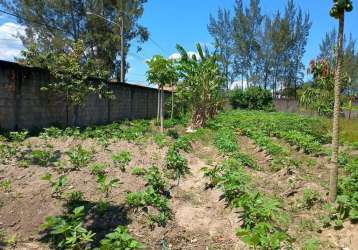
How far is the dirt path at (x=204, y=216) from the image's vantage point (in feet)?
18.6

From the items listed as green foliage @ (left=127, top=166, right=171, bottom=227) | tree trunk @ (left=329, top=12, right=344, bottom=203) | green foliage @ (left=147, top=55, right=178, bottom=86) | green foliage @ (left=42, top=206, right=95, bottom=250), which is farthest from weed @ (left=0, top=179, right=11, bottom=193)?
green foliage @ (left=147, top=55, right=178, bottom=86)

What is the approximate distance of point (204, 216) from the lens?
255 inches

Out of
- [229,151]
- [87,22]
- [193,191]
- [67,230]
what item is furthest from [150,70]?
[87,22]

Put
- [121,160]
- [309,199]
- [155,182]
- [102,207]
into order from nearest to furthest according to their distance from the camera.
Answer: [102,207] < [309,199] < [155,182] < [121,160]

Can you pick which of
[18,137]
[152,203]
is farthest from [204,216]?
[18,137]

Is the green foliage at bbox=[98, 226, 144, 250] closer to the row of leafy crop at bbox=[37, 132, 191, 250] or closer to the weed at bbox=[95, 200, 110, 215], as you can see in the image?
the row of leafy crop at bbox=[37, 132, 191, 250]

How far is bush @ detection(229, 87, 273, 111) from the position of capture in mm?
47500

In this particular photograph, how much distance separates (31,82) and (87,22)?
83.4 ft

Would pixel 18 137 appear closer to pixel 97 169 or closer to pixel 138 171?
pixel 97 169

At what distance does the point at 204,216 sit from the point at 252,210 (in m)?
1.05

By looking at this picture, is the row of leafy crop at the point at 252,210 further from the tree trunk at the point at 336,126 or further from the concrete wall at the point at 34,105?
the concrete wall at the point at 34,105

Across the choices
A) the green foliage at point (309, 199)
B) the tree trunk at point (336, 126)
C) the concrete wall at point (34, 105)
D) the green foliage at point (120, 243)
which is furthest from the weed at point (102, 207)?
the concrete wall at point (34, 105)

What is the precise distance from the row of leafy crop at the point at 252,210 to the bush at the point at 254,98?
39379 millimetres

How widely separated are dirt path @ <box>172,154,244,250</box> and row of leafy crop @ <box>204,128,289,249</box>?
0.18 metres
